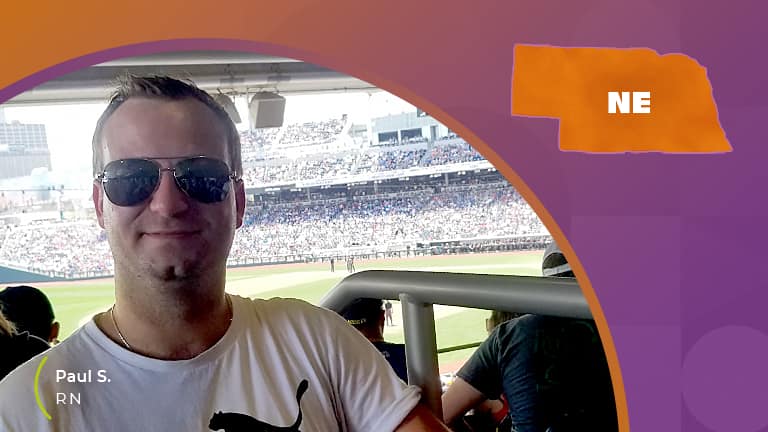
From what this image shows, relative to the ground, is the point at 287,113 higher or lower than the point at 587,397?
higher

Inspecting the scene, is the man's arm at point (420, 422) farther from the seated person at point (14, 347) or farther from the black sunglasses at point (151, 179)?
the seated person at point (14, 347)

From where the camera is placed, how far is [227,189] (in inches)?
25.3

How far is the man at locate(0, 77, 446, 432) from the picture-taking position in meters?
0.62

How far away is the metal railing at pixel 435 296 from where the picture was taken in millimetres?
629

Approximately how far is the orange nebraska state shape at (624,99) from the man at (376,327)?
54 cm

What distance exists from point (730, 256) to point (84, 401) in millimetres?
587

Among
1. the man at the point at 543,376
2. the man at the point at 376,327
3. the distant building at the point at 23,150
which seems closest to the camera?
the distant building at the point at 23,150

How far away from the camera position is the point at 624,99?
59 cm

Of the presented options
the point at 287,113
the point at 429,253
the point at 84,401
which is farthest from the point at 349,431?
the point at 429,253

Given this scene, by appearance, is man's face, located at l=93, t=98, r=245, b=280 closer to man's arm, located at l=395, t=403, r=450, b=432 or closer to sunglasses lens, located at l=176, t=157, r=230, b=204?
sunglasses lens, located at l=176, t=157, r=230, b=204

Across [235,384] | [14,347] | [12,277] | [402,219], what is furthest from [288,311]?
[402,219]

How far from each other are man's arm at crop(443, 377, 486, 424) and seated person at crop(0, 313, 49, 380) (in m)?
0.60

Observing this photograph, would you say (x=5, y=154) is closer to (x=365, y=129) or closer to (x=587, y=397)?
(x=587, y=397)

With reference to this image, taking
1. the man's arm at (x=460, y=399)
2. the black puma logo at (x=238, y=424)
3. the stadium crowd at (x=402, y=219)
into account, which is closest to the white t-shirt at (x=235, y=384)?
the black puma logo at (x=238, y=424)
